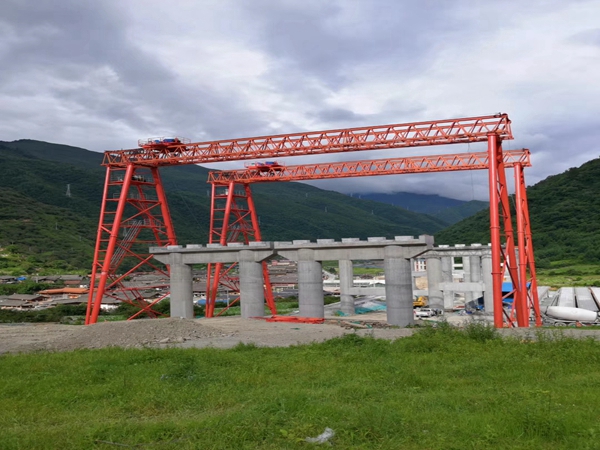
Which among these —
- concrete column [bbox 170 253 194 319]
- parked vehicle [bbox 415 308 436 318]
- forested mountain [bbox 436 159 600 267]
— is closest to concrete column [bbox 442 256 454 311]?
parked vehicle [bbox 415 308 436 318]

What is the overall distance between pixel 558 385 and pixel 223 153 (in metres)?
23.9

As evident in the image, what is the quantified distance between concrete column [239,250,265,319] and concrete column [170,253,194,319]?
4064 millimetres


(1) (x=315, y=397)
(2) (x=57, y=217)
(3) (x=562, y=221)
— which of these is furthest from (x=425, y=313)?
(2) (x=57, y=217)

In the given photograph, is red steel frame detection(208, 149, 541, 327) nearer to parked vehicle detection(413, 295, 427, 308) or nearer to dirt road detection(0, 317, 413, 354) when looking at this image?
dirt road detection(0, 317, 413, 354)

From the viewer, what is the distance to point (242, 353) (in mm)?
15875

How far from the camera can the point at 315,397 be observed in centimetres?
955

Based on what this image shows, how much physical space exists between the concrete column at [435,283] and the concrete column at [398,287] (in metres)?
18.9

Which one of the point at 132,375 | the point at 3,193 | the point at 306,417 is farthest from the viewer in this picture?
the point at 3,193

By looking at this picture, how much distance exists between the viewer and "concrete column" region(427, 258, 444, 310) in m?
47.7

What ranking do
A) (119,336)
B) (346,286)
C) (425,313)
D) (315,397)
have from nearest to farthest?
(315,397) < (119,336) < (425,313) < (346,286)

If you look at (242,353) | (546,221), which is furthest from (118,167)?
(546,221)

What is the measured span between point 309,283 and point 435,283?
69.4 ft

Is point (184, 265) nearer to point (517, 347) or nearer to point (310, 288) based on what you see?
point (310, 288)

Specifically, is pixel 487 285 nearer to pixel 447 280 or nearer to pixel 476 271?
pixel 476 271
